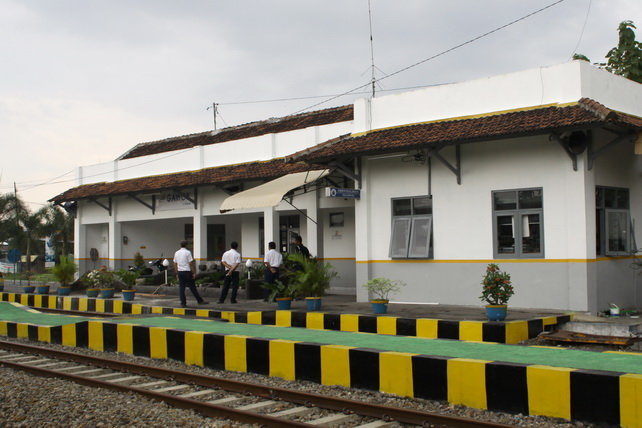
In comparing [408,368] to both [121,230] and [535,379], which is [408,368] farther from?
[121,230]

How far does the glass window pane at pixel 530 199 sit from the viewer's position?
45.0ft

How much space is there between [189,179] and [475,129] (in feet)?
40.5

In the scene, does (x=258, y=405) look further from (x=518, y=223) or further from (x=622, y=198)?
(x=622, y=198)

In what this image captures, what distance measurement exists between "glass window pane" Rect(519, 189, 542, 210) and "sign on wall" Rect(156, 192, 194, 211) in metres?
13.4

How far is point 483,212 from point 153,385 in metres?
8.76

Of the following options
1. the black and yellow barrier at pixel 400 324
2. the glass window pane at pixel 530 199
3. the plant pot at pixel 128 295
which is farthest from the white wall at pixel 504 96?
the plant pot at pixel 128 295

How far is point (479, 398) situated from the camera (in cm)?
669

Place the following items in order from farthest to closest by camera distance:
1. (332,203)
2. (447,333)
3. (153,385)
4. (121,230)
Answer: (121,230) < (332,203) < (447,333) < (153,385)

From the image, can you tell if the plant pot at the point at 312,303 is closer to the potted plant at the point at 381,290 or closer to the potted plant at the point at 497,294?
the potted plant at the point at 381,290

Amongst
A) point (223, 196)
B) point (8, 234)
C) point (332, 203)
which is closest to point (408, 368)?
point (332, 203)

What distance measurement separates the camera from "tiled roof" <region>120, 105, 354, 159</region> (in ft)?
77.2

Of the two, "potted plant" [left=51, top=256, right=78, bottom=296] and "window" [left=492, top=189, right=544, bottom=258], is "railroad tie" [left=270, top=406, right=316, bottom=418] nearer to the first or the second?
"window" [left=492, top=189, right=544, bottom=258]

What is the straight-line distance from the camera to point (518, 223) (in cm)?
1394

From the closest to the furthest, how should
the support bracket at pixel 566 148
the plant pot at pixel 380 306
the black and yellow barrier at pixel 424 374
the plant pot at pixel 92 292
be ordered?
the black and yellow barrier at pixel 424 374 < the support bracket at pixel 566 148 < the plant pot at pixel 380 306 < the plant pot at pixel 92 292
